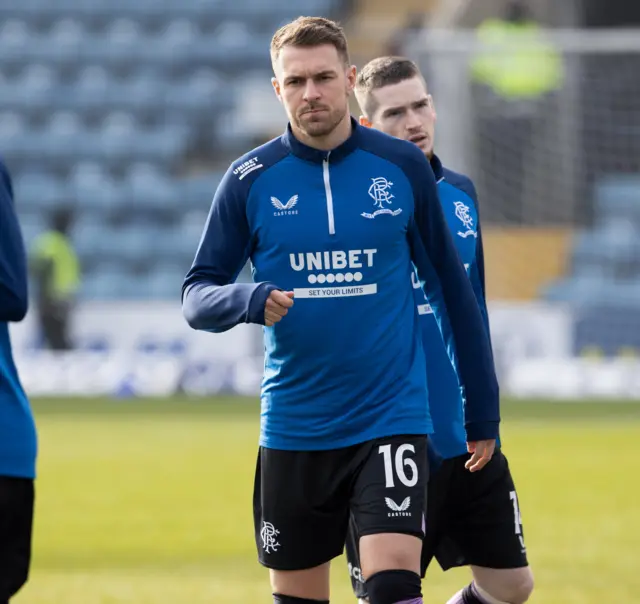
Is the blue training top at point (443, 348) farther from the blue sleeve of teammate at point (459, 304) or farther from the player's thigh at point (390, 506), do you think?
the player's thigh at point (390, 506)

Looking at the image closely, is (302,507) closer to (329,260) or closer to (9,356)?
(329,260)

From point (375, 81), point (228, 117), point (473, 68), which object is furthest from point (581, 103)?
point (375, 81)

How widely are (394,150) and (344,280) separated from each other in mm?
446

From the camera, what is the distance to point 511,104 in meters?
21.8

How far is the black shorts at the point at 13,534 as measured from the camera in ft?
14.0

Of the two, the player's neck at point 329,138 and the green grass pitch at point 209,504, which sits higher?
the player's neck at point 329,138

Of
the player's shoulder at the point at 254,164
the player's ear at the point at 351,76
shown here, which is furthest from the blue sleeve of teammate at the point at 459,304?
the player's shoulder at the point at 254,164

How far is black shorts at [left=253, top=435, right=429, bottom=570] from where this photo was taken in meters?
4.59

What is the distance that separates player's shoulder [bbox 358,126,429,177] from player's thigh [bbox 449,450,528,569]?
3.78ft

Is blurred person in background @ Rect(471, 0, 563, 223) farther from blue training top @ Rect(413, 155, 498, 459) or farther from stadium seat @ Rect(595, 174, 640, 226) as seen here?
blue training top @ Rect(413, 155, 498, 459)

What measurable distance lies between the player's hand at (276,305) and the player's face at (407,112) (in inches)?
52.1

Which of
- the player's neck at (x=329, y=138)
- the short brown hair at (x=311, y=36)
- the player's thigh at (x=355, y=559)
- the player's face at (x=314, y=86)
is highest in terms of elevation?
the short brown hair at (x=311, y=36)

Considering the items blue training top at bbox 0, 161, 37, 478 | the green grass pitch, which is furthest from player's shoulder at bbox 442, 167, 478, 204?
the green grass pitch

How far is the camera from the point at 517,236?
69.4ft
